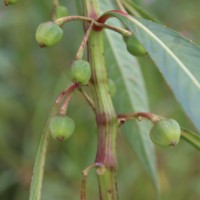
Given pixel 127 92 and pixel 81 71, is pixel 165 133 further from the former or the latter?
pixel 127 92


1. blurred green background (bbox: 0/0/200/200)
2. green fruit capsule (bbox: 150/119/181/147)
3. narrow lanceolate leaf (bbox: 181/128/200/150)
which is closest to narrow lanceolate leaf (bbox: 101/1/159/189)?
narrow lanceolate leaf (bbox: 181/128/200/150)

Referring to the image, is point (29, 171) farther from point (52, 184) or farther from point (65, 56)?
point (65, 56)

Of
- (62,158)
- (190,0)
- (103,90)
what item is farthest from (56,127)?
(190,0)

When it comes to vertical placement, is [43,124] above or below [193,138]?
above

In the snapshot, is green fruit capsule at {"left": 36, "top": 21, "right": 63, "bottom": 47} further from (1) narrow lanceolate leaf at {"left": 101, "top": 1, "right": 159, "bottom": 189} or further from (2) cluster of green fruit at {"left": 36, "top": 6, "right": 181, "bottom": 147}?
(1) narrow lanceolate leaf at {"left": 101, "top": 1, "right": 159, "bottom": 189}

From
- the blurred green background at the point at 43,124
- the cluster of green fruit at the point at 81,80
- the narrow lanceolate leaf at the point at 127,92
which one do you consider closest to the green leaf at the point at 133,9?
the narrow lanceolate leaf at the point at 127,92

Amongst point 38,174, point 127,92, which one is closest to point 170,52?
point 38,174
